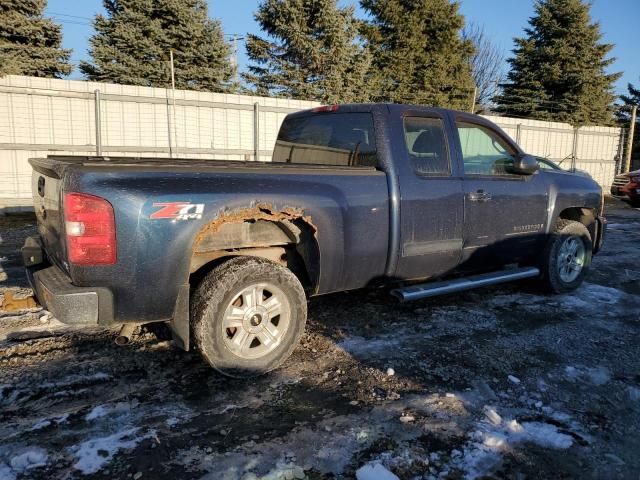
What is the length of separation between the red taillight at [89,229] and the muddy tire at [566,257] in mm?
4389

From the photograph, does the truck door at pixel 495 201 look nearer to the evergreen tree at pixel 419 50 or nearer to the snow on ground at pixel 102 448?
the snow on ground at pixel 102 448

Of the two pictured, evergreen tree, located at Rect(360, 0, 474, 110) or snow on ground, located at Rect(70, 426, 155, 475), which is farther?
evergreen tree, located at Rect(360, 0, 474, 110)

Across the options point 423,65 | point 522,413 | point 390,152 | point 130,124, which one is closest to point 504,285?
point 390,152

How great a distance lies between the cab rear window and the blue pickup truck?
1 centimetres

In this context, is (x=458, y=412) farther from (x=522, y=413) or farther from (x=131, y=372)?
(x=131, y=372)

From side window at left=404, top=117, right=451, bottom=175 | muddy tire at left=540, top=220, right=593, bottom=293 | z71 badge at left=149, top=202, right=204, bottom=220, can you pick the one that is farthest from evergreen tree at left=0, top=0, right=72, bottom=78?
muddy tire at left=540, top=220, right=593, bottom=293

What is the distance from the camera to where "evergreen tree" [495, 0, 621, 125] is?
2812 centimetres

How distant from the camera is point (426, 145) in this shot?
4523 millimetres

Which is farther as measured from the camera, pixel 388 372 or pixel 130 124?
pixel 130 124

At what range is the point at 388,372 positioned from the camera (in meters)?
3.63

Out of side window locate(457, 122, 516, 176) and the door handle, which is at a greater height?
side window locate(457, 122, 516, 176)

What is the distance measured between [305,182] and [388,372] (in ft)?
4.76

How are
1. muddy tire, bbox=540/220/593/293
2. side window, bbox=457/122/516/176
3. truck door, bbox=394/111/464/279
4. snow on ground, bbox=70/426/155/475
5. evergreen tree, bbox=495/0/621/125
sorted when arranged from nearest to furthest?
snow on ground, bbox=70/426/155/475
truck door, bbox=394/111/464/279
side window, bbox=457/122/516/176
muddy tire, bbox=540/220/593/293
evergreen tree, bbox=495/0/621/125

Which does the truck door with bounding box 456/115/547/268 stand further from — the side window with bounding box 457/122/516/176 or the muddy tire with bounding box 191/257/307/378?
the muddy tire with bounding box 191/257/307/378
